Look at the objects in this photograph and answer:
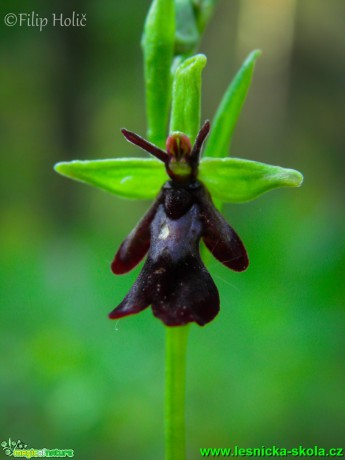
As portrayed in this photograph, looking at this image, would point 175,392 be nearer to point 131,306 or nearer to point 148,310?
point 131,306

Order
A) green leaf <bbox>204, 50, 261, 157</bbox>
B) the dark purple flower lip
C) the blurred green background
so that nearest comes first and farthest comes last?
the dark purple flower lip < green leaf <bbox>204, 50, 261, 157</bbox> < the blurred green background

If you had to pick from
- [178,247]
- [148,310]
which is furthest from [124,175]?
[148,310]

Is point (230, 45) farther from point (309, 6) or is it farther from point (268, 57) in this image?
point (309, 6)

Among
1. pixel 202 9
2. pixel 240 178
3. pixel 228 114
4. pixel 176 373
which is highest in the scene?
pixel 202 9

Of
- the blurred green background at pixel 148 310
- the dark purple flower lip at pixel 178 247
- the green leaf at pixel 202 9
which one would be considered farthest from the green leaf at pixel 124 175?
the blurred green background at pixel 148 310

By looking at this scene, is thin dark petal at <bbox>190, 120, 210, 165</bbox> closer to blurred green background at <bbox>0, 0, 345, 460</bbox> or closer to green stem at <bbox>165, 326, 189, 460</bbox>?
green stem at <bbox>165, 326, 189, 460</bbox>

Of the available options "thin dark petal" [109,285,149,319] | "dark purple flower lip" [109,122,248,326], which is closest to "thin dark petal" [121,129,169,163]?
"dark purple flower lip" [109,122,248,326]
